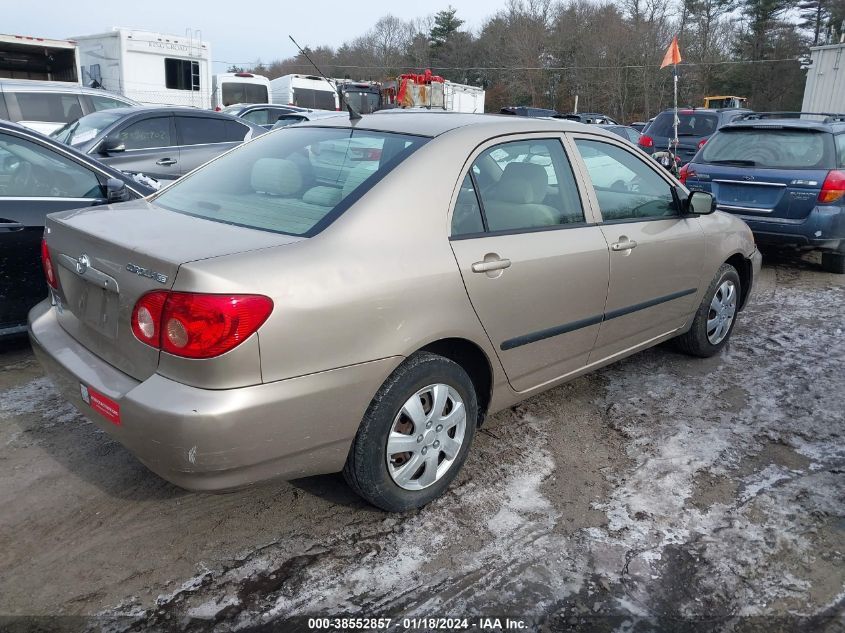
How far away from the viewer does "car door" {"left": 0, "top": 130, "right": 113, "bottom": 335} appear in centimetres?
408

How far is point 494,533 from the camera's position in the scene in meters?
2.78

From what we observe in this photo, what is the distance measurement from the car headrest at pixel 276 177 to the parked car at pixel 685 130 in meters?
12.4

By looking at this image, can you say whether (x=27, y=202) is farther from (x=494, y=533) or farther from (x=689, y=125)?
(x=689, y=125)

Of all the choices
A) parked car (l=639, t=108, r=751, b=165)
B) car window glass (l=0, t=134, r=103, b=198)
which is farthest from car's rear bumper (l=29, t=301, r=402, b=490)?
parked car (l=639, t=108, r=751, b=165)

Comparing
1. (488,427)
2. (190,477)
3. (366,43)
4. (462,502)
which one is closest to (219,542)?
(190,477)

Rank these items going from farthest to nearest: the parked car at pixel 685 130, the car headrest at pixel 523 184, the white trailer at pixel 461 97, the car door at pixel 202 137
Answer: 1. the white trailer at pixel 461 97
2. the parked car at pixel 685 130
3. the car door at pixel 202 137
4. the car headrest at pixel 523 184

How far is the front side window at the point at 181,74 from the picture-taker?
720 inches

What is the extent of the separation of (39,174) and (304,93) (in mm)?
22569

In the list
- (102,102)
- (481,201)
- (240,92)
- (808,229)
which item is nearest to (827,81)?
(808,229)

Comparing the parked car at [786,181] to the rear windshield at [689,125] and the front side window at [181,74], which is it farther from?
the front side window at [181,74]

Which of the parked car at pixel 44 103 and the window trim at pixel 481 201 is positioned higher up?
the parked car at pixel 44 103

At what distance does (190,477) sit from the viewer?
7.48ft

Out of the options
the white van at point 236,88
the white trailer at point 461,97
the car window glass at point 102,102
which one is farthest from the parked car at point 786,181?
the white trailer at point 461,97

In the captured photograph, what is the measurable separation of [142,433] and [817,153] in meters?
7.42
